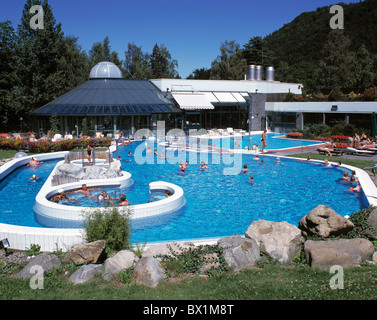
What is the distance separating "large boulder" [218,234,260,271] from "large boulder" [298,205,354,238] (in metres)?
1.80

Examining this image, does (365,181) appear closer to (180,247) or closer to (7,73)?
(180,247)

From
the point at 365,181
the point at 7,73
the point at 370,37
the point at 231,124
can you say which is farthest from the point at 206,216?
the point at 370,37

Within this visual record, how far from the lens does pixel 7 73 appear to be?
37531 mm

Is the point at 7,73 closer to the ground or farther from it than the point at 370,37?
closer to the ground

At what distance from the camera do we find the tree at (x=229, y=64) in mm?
63750

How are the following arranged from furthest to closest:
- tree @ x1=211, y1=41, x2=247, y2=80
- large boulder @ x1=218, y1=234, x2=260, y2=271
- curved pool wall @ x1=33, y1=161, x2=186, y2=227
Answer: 1. tree @ x1=211, y1=41, x2=247, y2=80
2. curved pool wall @ x1=33, y1=161, x2=186, y2=227
3. large boulder @ x1=218, y1=234, x2=260, y2=271

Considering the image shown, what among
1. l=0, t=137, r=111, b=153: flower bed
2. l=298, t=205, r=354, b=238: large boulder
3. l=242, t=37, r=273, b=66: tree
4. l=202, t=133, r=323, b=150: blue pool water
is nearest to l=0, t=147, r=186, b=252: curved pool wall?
l=0, t=137, r=111, b=153: flower bed

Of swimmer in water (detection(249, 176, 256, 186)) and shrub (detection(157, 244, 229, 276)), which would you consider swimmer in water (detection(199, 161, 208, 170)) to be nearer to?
swimmer in water (detection(249, 176, 256, 186))

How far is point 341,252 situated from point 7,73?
38.5 meters

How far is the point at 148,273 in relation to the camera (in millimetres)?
7055

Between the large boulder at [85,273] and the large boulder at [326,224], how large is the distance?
16.9 feet

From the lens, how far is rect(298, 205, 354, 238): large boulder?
8813 millimetres

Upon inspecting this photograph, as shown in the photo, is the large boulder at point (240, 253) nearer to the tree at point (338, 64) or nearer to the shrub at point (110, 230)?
the shrub at point (110, 230)
